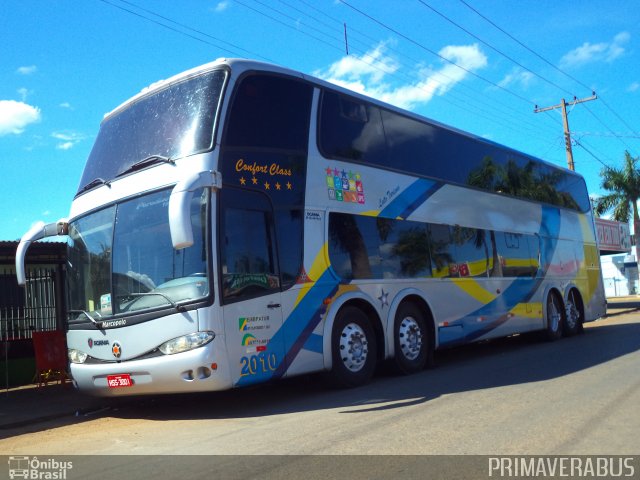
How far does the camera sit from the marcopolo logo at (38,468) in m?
5.17

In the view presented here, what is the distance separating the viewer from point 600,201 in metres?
36.8

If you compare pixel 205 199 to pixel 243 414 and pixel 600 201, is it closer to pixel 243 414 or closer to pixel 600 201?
pixel 243 414

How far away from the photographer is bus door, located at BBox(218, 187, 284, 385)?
7031 mm

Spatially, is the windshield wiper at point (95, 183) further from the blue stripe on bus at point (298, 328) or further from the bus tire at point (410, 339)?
the bus tire at point (410, 339)

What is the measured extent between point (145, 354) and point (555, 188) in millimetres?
Result: 12301

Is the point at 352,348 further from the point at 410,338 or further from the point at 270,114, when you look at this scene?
the point at 270,114

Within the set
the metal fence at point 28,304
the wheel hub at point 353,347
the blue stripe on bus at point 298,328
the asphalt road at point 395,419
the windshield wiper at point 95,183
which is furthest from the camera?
the metal fence at point 28,304

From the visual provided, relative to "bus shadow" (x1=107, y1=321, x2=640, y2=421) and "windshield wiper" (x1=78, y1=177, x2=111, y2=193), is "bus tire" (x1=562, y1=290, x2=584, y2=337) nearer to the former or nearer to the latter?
"bus shadow" (x1=107, y1=321, x2=640, y2=421)

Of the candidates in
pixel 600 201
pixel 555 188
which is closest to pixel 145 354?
pixel 555 188

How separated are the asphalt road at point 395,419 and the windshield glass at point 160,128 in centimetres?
324

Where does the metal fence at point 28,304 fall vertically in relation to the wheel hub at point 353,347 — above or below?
above

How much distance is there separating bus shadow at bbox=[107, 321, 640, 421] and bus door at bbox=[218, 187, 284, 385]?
0.70m

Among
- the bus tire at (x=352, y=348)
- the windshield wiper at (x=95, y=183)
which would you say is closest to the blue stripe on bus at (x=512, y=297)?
the bus tire at (x=352, y=348)

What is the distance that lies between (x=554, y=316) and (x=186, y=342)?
10.8m
